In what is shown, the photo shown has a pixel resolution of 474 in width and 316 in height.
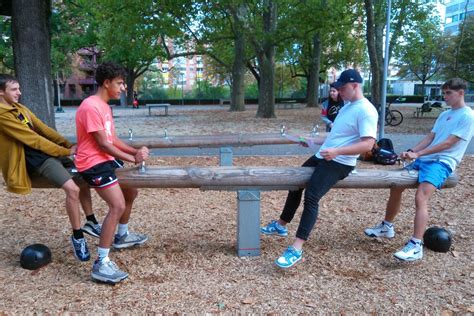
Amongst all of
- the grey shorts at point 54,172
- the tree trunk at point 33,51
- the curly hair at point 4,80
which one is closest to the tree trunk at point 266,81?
the tree trunk at point 33,51

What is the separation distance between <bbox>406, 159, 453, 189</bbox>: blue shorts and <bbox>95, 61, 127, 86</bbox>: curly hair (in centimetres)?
268

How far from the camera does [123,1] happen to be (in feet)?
42.8

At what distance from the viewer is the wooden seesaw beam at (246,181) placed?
346 cm

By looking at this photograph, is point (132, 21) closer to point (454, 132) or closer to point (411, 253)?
point (454, 132)

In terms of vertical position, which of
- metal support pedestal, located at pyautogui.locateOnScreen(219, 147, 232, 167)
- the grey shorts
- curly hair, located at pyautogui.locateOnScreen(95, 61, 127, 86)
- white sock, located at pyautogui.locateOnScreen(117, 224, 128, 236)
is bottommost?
white sock, located at pyautogui.locateOnScreen(117, 224, 128, 236)

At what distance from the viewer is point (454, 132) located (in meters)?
3.46

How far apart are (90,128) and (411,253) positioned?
277cm

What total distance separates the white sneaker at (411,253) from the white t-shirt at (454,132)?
76 centimetres

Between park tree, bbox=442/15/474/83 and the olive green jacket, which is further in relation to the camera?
park tree, bbox=442/15/474/83

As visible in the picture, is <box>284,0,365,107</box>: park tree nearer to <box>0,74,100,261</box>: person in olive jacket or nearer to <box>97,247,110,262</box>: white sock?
<box>0,74,100,261</box>: person in olive jacket

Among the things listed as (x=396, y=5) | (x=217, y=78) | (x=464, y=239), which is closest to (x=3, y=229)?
(x=464, y=239)

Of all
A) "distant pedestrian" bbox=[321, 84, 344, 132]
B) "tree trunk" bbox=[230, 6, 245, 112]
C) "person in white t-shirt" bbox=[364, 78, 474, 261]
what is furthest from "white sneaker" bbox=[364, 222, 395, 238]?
"tree trunk" bbox=[230, 6, 245, 112]

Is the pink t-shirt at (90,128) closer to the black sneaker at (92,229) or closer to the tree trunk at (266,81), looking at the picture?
the black sneaker at (92,229)

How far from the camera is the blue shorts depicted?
3506 mm
